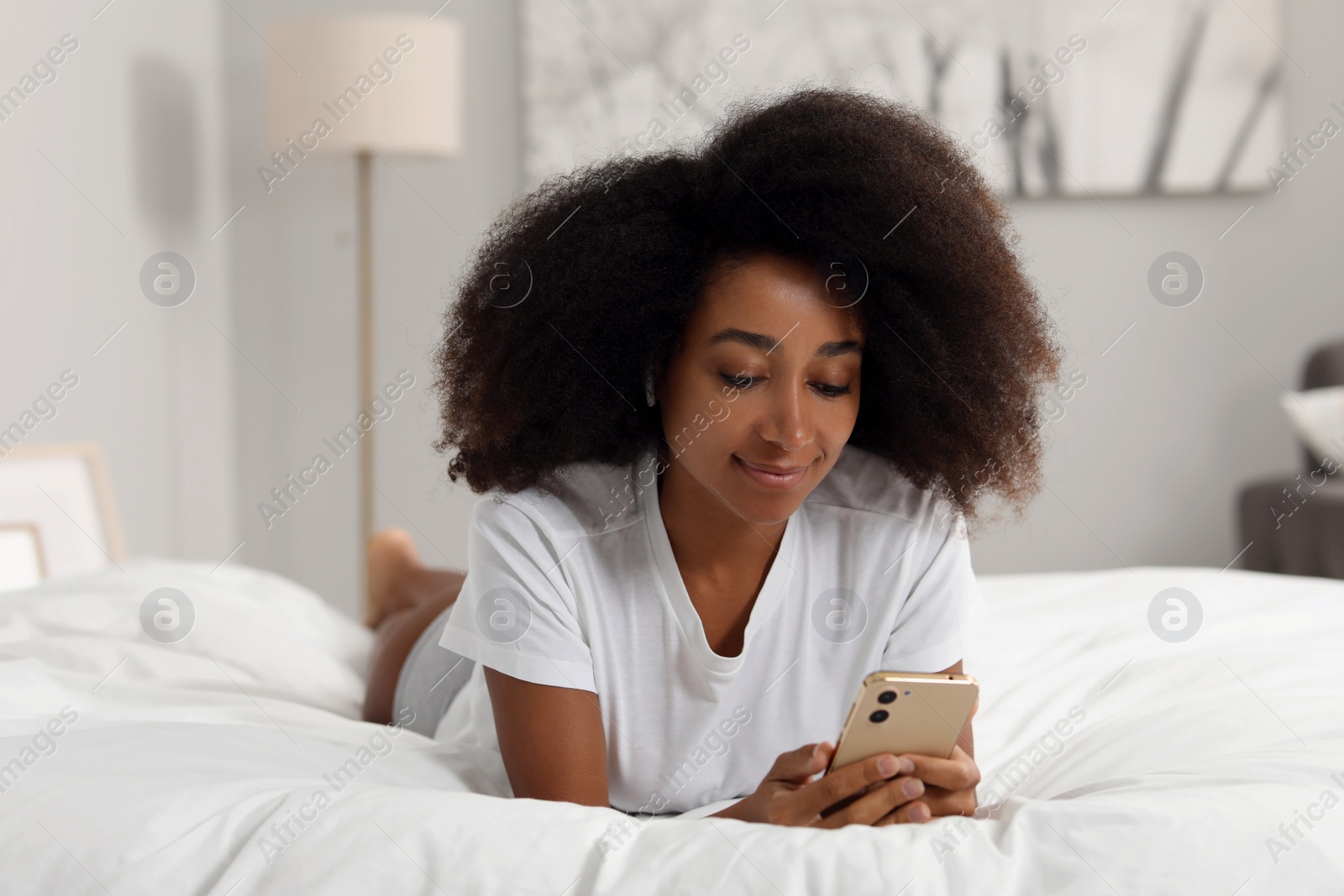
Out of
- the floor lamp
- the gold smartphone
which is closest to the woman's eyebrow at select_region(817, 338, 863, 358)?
the gold smartphone

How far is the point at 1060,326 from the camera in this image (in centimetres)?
353

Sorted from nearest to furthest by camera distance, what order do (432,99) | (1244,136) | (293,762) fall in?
(293,762)
(432,99)
(1244,136)

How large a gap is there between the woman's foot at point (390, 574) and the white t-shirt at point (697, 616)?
2.72 ft

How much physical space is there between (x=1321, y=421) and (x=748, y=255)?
2501 mm

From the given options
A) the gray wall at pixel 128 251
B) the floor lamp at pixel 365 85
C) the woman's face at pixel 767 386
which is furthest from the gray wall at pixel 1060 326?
the woman's face at pixel 767 386

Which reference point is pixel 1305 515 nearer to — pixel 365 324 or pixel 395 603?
pixel 395 603

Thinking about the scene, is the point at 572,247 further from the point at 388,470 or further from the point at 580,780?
the point at 388,470

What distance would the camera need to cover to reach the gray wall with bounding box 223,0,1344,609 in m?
3.45

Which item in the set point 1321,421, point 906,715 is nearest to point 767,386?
point 906,715

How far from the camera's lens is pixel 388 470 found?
11.6ft

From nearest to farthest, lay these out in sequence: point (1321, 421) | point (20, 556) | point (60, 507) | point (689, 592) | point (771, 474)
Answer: point (771, 474) → point (689, 592) → point (20, 556) → point (60, 507) → point (1321, 421)

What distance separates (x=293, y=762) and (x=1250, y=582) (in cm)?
143

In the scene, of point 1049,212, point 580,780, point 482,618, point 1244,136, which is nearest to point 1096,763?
point 580,780

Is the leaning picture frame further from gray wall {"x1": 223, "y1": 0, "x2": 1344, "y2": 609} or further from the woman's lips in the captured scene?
the woman's lips
